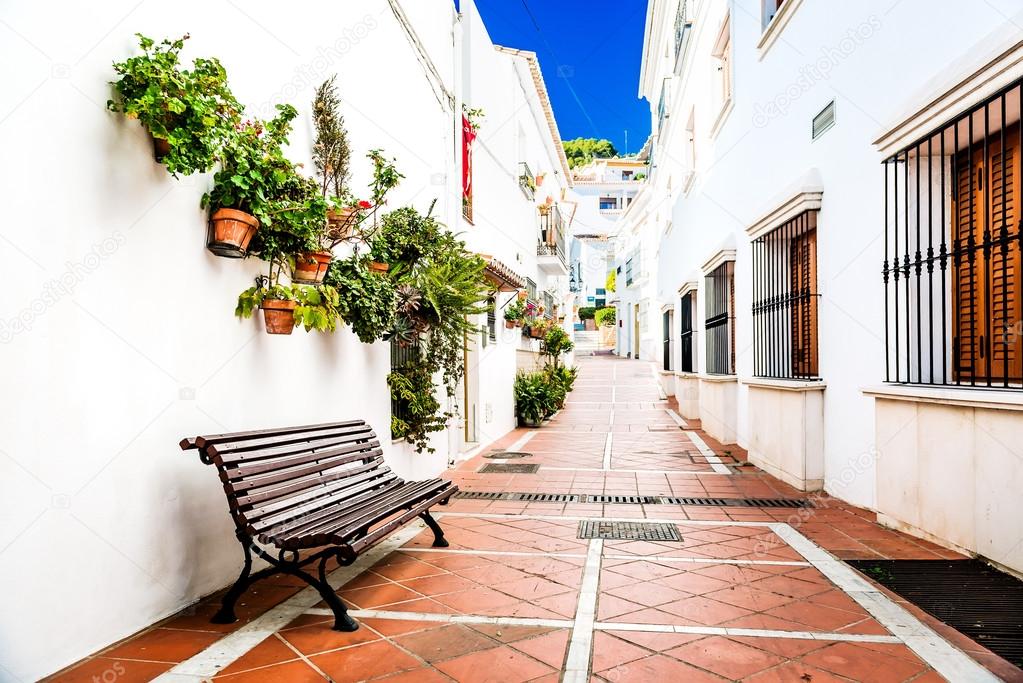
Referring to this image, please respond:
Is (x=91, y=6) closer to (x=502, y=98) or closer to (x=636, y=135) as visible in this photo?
(x=502, y=98)

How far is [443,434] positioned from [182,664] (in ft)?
18.0

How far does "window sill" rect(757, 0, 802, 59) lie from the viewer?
23.8 feet

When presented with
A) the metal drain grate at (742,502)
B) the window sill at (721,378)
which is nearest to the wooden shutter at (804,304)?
the metal drain grate at (742,502)

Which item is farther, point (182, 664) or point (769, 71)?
point (769, 71)

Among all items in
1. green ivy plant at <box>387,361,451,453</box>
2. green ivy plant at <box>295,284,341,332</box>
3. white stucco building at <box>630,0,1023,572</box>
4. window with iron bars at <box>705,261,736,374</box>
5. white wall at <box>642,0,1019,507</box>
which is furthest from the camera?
window with iron bars at <box>705,261,736,374</box>

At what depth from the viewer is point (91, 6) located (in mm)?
3043

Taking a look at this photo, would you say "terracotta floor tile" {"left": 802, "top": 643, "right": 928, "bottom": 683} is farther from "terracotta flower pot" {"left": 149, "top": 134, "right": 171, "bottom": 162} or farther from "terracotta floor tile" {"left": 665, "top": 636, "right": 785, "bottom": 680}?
"terracotta flower pot" {"left": 149, "top": 134, "right": 171, "bottom": 162}

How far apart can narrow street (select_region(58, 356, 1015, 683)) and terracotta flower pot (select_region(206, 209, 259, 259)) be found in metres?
1.92

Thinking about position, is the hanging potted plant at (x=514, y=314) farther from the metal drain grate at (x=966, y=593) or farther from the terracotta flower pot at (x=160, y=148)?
the terracotta flower pot at (x=160, y=148)

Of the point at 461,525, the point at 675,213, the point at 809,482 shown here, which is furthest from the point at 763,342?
the point at 675,213

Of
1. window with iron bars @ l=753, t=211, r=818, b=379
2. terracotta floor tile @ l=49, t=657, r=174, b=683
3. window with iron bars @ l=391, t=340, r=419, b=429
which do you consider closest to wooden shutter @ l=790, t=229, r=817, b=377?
window with iron bars @ l=753, t=211, r=818, b=379

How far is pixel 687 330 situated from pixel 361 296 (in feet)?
37.9

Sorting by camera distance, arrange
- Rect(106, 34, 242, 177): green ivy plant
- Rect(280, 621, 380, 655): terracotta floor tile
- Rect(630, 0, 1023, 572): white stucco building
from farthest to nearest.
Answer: Rect(630, 0, 1023, 572): white stucco building → Rect(280, 621, 380, 655): terracotta floor tile → Rect(106, 34, 242, 177): green ivy plant

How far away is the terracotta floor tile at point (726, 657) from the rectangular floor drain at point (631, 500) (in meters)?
3.26
